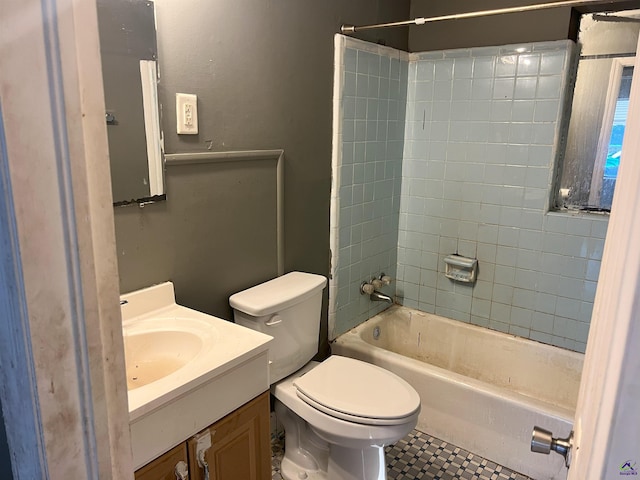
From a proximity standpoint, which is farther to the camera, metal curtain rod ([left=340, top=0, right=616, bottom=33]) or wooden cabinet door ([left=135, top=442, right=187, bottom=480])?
metal curtain rod ([left=340, top=0, right=616, bottom=33])

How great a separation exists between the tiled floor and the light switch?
143 cm

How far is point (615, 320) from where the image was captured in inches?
19.5

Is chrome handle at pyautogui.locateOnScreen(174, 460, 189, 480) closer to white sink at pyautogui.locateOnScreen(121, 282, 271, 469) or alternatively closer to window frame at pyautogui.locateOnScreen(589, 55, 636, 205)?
white sink at pyautogui.locateOnScreen(121, 282, 271, 469)

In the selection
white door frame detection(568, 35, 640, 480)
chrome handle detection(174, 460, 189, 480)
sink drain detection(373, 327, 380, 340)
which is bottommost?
sink drain detection(373, 327, 380, 340)

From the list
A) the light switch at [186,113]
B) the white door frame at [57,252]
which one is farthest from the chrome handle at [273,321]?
the white door frame at [57,252]

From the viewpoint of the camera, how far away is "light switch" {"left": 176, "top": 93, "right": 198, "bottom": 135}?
1.55 m

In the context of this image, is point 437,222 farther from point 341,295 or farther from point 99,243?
point 99,243

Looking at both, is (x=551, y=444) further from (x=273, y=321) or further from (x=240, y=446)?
(x=273, y=321)

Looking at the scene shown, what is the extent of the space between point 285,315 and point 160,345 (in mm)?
505

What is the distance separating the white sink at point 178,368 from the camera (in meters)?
1.14

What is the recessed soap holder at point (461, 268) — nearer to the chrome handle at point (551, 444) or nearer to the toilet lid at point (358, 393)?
the toilet lid at point (358, 393)

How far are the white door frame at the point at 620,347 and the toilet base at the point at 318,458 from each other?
140 cm

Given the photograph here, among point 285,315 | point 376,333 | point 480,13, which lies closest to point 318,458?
point 285,315

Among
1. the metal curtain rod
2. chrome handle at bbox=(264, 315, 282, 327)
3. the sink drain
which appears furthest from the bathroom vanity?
the metal curtain rod
